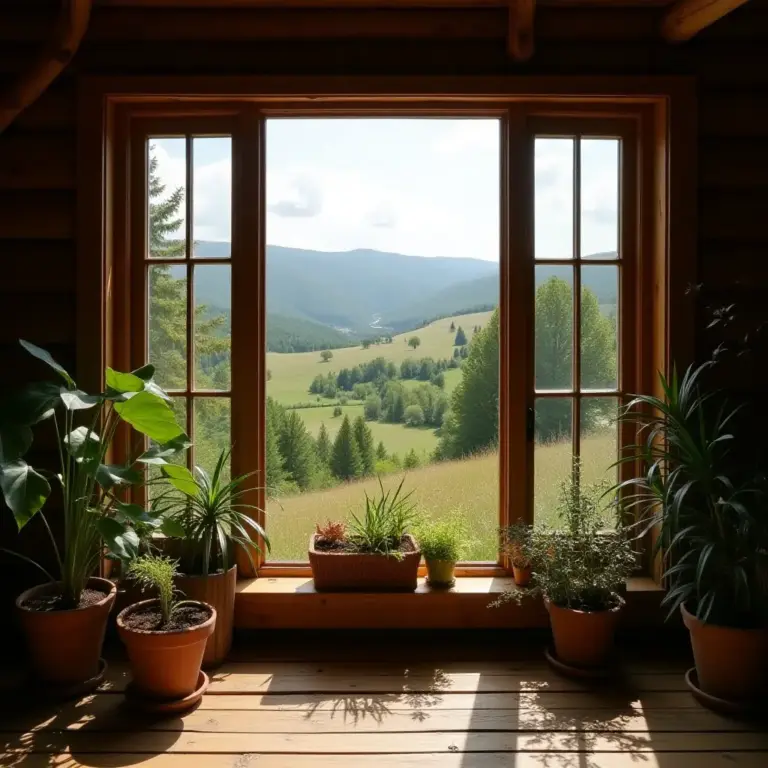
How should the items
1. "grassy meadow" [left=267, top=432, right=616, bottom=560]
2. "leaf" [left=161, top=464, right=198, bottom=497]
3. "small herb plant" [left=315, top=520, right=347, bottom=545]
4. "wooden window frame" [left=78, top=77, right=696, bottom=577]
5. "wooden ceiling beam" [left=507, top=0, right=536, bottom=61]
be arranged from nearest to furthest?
"leaf" [left=161, top=464, right=198, bottom=497] < "wooden ceiling beam" [left=507, top=0, right=536, bottom=61] < "wooden window frame" [left=78, top=77, right=696, bottom=577] < "small herb plant" [left=315, top=520, right=347, bottom=545] < "grassy meadow" [left=267, top=432, right=616, bottom=560]

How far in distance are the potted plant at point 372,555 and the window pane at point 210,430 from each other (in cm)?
57

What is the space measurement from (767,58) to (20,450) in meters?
3.21

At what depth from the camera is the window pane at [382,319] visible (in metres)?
3.06

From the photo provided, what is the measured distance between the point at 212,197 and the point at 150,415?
1.08 meters

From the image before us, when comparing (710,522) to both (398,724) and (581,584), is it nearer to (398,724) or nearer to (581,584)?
(581,584)

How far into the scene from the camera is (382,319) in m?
3.14

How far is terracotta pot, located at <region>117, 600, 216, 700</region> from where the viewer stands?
232 centimetres

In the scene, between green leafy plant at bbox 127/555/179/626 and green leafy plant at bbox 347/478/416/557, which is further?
green leafy plant at bbox 347/478/416/557

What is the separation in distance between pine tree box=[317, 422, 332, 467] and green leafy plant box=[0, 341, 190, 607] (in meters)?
0.75

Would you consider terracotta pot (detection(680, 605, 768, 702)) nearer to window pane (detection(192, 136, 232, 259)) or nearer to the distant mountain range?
the distant mountain range

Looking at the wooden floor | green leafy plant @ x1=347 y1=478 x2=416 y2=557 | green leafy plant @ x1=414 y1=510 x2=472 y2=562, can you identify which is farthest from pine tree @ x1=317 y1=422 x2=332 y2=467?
the wooden floor

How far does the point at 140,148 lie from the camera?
9.79 feet

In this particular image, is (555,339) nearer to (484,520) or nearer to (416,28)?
(484,520)

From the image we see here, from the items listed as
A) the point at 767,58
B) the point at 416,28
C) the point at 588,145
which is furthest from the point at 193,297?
the point at 767,58
